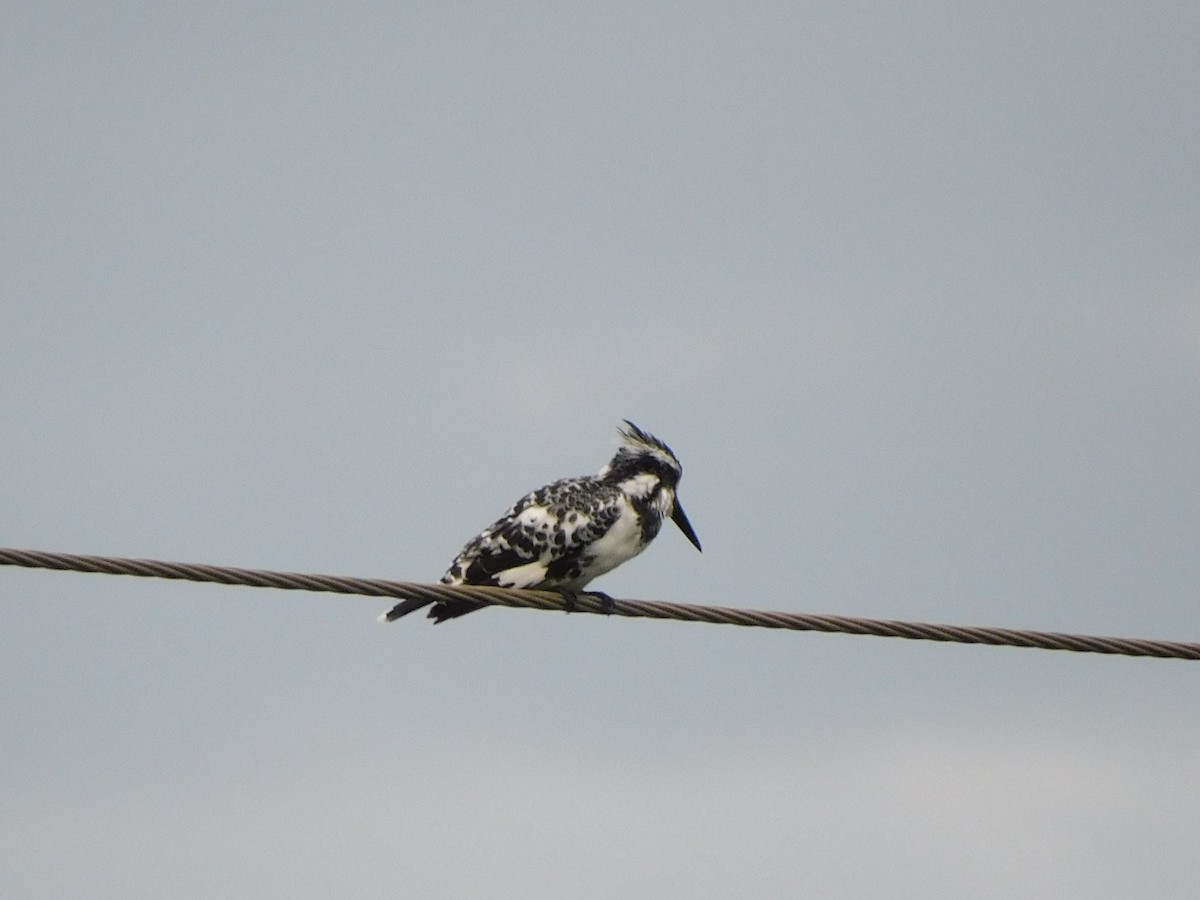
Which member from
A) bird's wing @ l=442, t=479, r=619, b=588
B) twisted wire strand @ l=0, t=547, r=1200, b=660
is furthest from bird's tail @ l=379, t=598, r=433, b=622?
twisted wire strand @ l=0, t=547, r=1200, b=660

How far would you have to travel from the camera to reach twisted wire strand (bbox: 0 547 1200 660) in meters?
6.86

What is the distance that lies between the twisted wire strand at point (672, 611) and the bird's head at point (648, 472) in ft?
9.81

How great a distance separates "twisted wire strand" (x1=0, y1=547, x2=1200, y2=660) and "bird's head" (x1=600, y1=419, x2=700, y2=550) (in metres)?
2.99

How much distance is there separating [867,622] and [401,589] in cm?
206

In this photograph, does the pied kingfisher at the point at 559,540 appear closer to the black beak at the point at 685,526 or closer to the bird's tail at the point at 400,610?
the bird's tail at the point at 400,610

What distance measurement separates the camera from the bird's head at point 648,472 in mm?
11234

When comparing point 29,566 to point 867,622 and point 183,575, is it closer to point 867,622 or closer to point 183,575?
point 183,575

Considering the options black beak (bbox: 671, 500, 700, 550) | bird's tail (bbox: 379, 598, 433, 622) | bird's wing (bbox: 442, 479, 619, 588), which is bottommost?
bird's tail (bbox: 379, 598, 433, 622)

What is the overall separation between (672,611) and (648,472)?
12.6 feet

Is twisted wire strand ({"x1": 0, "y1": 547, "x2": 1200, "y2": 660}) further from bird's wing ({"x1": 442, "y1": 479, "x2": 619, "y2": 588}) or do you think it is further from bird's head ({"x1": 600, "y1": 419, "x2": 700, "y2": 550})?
bird's head ({"x1": 600, "y1": 419, "x2": 700, "y2": 550})

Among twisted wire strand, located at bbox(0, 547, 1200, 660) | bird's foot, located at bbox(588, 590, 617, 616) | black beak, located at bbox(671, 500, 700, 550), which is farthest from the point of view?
black beak, located at bbox(671, 500, 700, 550)

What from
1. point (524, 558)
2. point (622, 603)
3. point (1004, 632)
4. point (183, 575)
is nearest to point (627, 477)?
point (524, 558)

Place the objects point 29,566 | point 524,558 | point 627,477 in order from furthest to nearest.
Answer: point 627,477, point 524,558, point 29,566

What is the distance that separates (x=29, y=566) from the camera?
6.78 m
